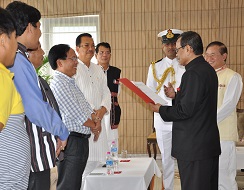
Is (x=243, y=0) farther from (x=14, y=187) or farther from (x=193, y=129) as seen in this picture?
(x=14, y=187)

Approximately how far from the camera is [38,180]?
2383 mm

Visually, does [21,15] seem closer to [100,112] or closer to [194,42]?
[194,42]

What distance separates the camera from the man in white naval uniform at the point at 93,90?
408 centimetres

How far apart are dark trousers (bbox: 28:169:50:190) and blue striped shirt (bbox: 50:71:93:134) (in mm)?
891

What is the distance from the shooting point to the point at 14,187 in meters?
1.87

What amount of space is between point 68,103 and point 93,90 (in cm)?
89

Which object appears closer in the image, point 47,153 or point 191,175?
point 47,153

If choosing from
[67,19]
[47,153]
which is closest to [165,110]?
[47,153]

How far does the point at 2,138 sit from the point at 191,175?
194 cm

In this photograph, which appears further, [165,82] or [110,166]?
[165,82]

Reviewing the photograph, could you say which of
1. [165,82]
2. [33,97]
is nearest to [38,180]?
[33,97]

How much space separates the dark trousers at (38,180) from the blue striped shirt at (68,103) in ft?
2.92

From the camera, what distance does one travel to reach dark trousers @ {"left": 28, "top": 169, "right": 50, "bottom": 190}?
236 centimetres

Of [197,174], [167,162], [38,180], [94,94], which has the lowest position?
[167,162]
